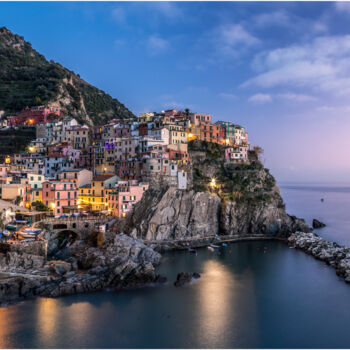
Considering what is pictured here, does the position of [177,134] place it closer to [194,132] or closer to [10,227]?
[194,132]

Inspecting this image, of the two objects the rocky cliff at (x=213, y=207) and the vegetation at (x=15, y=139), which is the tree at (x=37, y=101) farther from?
the rocky cliff at (x=213, y=207)

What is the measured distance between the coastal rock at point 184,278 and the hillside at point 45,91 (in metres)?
56.0

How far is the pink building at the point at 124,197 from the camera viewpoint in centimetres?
4612

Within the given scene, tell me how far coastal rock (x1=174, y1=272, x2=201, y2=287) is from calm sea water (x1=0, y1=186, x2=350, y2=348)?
634mm

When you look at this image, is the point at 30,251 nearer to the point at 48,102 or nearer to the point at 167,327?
the point at 167,327

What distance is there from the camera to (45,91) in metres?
81.1

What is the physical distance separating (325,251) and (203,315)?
68.6 ft

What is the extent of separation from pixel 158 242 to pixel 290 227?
835 inches

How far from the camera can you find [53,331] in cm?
2378

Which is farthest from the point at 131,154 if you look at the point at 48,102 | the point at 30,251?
the point at 48,102

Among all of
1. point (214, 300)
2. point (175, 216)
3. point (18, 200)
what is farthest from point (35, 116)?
point (214, 300)

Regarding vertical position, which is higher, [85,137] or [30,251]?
[85,137]

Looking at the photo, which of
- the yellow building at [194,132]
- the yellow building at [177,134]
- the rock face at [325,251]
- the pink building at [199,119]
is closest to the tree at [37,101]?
the yellow building at [177,134]

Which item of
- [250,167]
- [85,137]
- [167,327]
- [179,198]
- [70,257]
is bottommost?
[167,327]
